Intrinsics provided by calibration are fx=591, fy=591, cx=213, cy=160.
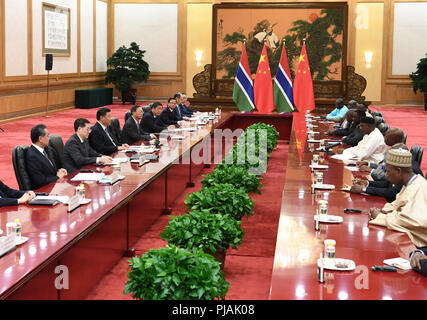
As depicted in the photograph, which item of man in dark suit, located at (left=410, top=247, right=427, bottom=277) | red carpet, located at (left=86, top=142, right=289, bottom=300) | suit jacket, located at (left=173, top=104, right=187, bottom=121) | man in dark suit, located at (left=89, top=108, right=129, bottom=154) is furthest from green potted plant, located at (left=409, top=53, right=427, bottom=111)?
man in dark suit, located at (left=410, top=247, right=427, bottom=277)

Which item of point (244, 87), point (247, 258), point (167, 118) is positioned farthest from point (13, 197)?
point (244, 87)

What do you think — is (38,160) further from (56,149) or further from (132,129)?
(132,129)

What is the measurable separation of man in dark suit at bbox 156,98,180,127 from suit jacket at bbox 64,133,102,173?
382 centimetres

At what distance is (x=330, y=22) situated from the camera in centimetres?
1736

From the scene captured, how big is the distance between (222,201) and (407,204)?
4.97 feet

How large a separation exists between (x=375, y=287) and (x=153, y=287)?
38.8 inches

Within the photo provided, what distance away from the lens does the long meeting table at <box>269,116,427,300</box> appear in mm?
2525

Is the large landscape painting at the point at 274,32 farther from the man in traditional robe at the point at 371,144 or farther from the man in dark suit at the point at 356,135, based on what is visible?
the man in traditional robe at the point at 371,144

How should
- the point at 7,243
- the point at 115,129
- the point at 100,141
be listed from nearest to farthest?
the point at 7,243 < the point at 100,141 < the point at 115,129

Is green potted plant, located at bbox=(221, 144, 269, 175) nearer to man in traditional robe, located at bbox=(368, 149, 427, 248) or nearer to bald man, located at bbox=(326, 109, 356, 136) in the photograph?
bald man, located at bbox=(326, 109, 356, 136)

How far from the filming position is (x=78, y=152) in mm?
5805

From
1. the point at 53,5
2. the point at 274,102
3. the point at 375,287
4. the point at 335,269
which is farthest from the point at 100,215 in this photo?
the point at 53,5

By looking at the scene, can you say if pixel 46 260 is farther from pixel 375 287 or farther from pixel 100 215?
pixel 375 287

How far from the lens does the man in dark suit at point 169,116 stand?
384 inches
